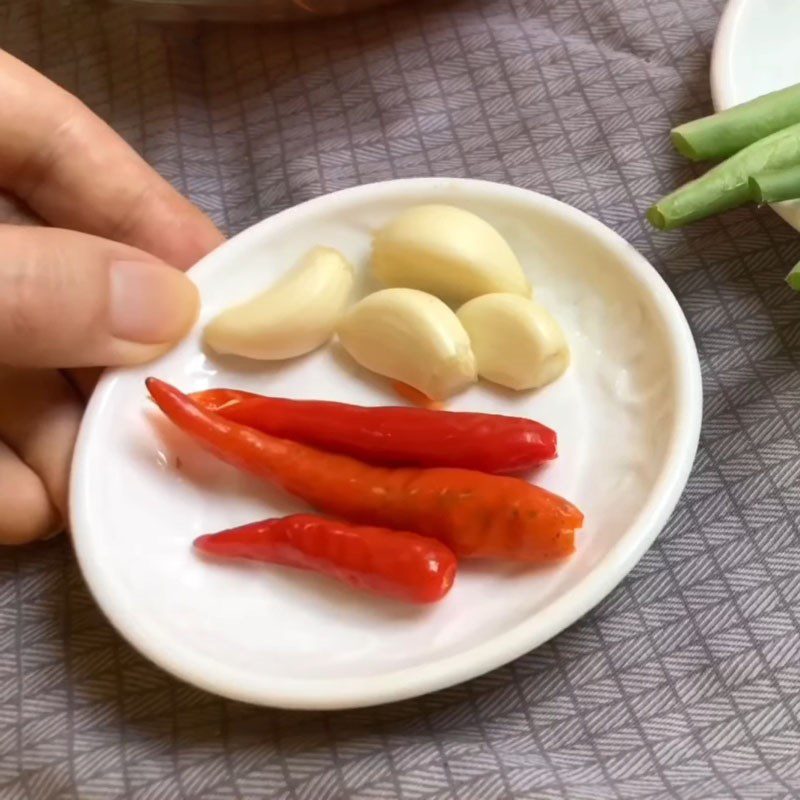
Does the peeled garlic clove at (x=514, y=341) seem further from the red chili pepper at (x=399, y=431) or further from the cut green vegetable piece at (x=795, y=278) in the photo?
the cut green vegetable piece at (x=795, y=278)

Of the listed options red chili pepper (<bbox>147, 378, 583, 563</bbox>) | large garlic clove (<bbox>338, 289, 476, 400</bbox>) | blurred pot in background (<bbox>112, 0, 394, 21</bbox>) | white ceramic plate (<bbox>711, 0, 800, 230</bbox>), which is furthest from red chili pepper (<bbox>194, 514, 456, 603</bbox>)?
blurred pot in background (<bbox>112, 0, 394, 21</bbox>)

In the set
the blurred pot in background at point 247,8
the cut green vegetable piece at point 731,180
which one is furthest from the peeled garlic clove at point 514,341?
the blurred pot in background at point 247,8

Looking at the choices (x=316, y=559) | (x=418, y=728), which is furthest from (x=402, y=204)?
(x=418, y=728)

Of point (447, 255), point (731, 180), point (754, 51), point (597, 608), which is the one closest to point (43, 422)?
point (447, 255)

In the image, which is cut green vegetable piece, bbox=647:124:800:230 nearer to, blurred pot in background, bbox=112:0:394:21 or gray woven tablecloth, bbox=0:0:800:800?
gray woven tablecloth, bbox=0:0:800:800

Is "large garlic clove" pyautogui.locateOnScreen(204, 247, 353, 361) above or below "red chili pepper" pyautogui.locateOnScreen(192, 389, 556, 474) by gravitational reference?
above

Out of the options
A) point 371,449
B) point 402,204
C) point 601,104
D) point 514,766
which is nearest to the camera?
point 514,766

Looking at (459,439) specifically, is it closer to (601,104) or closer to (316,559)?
(316,559)
